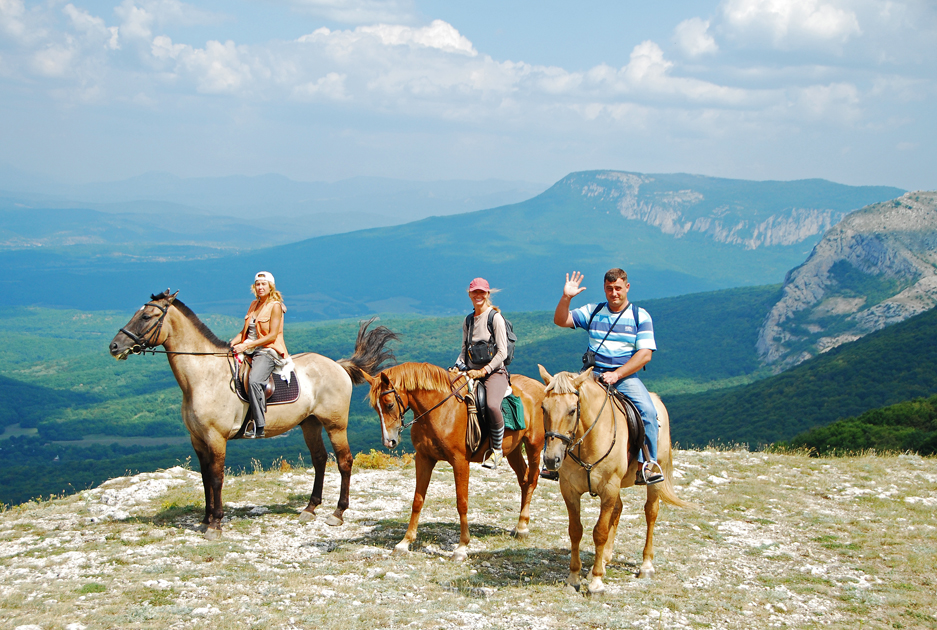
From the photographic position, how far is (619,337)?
8.00 meters

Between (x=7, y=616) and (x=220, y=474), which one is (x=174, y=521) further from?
(x=7, y=616)

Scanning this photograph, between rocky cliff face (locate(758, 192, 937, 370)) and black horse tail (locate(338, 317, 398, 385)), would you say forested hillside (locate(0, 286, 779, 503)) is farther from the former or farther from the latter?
black horse tail (locate(338, 317, 398, 385))

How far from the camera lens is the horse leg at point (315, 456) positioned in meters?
11.0

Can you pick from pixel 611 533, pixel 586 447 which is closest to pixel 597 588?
pixel 611 533

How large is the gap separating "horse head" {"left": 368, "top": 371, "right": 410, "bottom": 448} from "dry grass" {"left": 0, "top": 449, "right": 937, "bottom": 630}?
1746 mm

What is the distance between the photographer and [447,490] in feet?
42.2

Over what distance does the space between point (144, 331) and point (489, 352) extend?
16.2 ft

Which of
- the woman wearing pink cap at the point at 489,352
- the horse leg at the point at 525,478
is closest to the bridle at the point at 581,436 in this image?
the woman wearing pink cap at the point at 489,352

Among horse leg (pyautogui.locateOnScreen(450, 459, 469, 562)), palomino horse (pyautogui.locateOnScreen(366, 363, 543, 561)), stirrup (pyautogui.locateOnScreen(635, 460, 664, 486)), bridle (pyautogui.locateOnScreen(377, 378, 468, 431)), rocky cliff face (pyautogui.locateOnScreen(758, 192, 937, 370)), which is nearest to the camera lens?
stirrup (pyautogui.locateOnScreen(635, 460, 664, 486))

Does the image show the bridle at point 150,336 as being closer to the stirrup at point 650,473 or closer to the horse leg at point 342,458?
the horse leg at point 342,458

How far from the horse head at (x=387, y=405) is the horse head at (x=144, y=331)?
3277mm

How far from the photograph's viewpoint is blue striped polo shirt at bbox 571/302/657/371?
7.96 m

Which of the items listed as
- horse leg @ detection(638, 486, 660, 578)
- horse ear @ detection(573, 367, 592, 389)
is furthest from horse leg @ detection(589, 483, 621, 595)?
horse ear @ detection(573, 367, 592, 389)

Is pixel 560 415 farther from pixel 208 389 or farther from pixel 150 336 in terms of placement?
pixel 150 336
